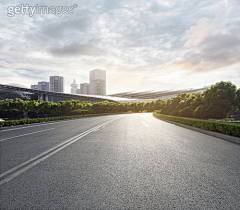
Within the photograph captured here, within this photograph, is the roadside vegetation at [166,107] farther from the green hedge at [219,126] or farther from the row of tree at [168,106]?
the green hedge at [219,126]

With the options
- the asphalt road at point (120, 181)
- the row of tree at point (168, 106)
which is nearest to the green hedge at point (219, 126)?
the asphalt road at point (120, 181)

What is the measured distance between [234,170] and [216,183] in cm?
113

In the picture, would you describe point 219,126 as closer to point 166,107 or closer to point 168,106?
point 168,106

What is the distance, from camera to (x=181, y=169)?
431cm

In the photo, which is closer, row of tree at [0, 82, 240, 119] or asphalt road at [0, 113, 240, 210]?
asphalt road at [0, 113, 240, 210]

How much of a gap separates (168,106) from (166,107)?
155 cm

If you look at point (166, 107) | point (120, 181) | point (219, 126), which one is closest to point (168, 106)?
point (166, 107)

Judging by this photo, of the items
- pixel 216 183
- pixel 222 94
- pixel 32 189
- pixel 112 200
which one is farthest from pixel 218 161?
pixel 222 94

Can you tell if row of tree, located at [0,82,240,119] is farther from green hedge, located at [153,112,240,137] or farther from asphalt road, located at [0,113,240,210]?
asphalt road, located at [0,113,240,210]

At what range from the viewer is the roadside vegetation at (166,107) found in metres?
27.3

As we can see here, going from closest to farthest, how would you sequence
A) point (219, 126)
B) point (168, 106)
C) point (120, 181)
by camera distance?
point (120, 181)
point (219, 126)
point (168, 106)

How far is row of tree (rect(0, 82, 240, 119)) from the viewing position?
27312 millimetres

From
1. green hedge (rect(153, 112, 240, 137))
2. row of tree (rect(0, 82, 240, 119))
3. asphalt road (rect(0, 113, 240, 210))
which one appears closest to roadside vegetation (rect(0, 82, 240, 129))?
row of tree (rect(0, 82, 240, 119))

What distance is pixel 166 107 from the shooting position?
44188mm
